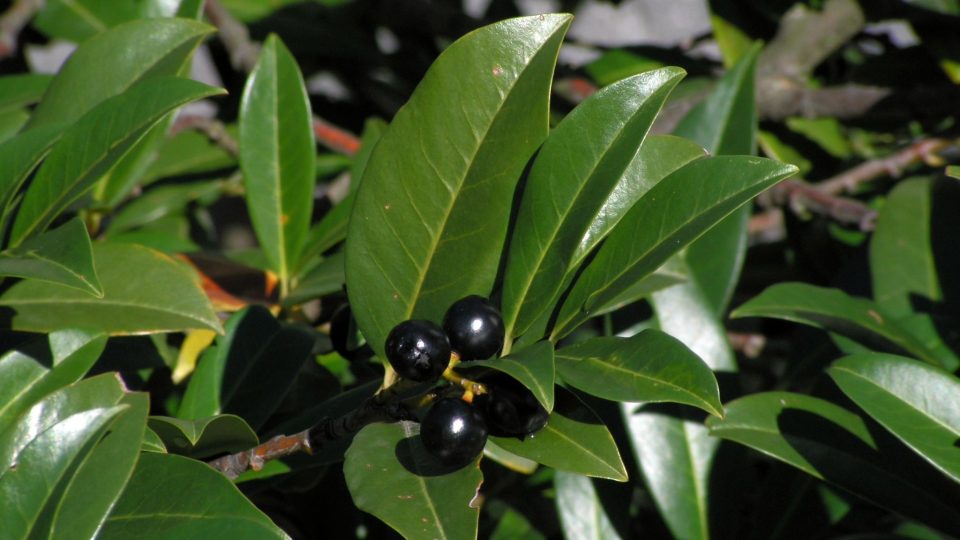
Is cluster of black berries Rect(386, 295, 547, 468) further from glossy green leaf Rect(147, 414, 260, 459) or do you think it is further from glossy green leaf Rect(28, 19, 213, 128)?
A: glossy green leaf Rect(28, 19, 213, 128)

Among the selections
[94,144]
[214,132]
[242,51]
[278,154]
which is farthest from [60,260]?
[242,51]

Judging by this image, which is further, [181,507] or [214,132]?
[214,132]

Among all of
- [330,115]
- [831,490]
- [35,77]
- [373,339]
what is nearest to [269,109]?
[35,77]

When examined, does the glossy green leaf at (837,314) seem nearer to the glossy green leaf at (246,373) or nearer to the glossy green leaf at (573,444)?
the glossy green leaf at (573,444)

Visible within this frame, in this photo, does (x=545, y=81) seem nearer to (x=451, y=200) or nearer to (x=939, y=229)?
(x=451, y=200)

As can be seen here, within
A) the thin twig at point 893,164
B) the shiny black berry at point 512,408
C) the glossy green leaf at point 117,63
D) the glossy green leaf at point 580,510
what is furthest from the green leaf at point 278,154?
the thin twig at point 893,164

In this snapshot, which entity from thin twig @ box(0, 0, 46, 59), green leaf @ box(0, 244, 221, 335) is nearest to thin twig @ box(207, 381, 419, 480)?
green leaf @ box(0, 244, 221, 335)

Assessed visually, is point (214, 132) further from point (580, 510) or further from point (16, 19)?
point (580, 510)
